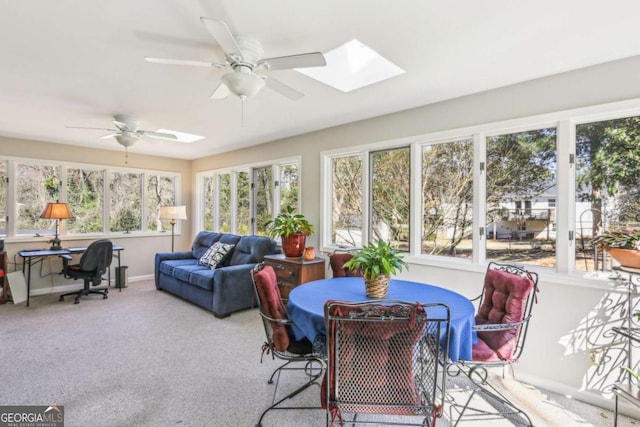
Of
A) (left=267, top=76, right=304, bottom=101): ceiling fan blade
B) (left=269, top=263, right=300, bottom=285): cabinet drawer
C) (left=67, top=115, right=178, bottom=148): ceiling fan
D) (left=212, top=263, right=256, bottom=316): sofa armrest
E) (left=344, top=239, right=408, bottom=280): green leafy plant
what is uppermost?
(left=67, top=115, right=178, bottom=148): ceiling fan

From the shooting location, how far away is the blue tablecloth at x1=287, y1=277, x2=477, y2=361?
5.84ft

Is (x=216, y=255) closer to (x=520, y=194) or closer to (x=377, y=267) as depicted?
(x=377, y=267)

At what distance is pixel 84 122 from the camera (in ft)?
13.1

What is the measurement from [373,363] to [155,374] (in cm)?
209

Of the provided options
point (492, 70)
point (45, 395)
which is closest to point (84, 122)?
point (45, 395)

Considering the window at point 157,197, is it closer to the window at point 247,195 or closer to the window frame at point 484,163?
the window at point 247,195

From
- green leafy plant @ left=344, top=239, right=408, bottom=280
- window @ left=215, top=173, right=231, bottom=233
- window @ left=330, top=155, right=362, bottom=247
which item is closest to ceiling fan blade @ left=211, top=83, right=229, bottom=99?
green leafy plant @ left=344, top=239, right=408, bottom=280

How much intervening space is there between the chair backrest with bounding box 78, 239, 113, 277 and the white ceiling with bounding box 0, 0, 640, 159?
82.0 inches

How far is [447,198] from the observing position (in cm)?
325

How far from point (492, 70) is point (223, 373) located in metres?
3.28

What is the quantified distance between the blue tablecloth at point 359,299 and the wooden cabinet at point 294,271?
3.50ft

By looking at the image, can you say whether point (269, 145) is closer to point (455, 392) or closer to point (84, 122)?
point (84, 122)

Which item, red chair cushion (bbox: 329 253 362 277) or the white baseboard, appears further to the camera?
red chair cushion (bbox: 329 253 362 277)

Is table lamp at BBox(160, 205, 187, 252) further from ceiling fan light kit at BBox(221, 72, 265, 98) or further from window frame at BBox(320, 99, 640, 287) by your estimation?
ceiling fan light kit at BBox(221, 72, 265, 98)
